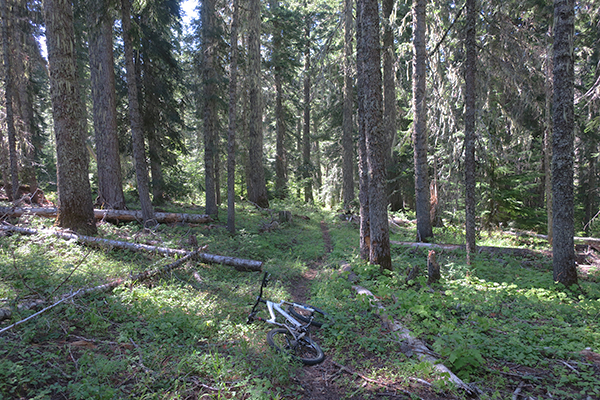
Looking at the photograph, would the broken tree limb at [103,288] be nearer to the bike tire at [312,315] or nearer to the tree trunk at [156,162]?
the bike tire at [312,315]

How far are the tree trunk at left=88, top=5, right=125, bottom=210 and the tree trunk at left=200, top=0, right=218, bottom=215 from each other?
3538mm

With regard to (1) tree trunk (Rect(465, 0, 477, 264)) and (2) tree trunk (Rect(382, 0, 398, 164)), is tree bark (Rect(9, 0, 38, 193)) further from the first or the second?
(1) tree trunk (Rect(465, 0, 477, 264))

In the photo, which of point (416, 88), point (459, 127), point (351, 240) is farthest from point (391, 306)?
point (459, 127)

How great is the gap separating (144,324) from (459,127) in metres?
12.9

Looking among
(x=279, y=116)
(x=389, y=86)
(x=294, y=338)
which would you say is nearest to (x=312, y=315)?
(x=294, y=338)

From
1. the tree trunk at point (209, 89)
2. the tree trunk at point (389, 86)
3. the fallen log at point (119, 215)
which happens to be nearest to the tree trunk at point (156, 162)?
the tree trunk at point (209, 89)

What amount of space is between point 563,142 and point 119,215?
45.3 ft

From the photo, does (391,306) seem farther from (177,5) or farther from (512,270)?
(177,5)

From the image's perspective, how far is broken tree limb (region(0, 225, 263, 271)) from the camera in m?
8.43

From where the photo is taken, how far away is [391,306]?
5949mm

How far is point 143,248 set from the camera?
28.0ft

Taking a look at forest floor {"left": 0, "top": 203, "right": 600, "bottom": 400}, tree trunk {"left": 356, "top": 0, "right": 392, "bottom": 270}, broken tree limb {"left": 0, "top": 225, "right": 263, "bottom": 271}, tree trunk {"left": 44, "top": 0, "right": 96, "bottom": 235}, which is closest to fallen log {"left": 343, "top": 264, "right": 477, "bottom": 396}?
forest floor {"left": 0, "top": 203, "right": 600, "bottom": 400}

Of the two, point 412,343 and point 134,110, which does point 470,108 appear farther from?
point 134,110

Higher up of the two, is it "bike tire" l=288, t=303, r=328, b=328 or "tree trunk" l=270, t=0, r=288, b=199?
"tree trunk" l=270, t=0, r=288, b=199
